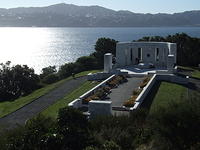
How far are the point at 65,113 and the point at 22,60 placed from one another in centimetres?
8876

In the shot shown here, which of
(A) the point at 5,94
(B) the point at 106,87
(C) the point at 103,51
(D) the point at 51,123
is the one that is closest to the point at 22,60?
(C) the point at 103,51

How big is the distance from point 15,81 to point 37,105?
14885mm

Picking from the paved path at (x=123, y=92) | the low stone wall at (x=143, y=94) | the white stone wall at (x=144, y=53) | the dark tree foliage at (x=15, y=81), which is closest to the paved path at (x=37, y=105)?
the paved path at (x=123, y=92)

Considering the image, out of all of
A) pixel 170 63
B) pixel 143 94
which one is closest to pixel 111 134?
pixel 143 94

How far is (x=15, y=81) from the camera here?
40906 mm

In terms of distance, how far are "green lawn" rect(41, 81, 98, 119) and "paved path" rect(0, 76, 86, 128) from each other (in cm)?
67

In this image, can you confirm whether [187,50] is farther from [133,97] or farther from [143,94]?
[133,97]

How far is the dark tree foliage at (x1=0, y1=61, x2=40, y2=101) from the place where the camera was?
40.2 metres

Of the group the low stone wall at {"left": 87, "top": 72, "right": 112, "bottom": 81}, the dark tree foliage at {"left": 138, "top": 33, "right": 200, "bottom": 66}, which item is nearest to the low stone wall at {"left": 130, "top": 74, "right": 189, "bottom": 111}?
the low stone wall at {"left": 87, "top": 72, "right": 112, "bottom": 81}

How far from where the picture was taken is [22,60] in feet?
335

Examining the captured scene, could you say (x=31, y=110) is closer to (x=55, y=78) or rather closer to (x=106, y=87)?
(x=106, y=87)

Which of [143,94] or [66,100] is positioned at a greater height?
[143,94]

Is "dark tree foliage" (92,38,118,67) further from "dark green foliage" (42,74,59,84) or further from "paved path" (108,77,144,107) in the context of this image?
"paved path" (108,77,144,107)

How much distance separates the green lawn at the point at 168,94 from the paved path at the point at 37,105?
8.53 m
